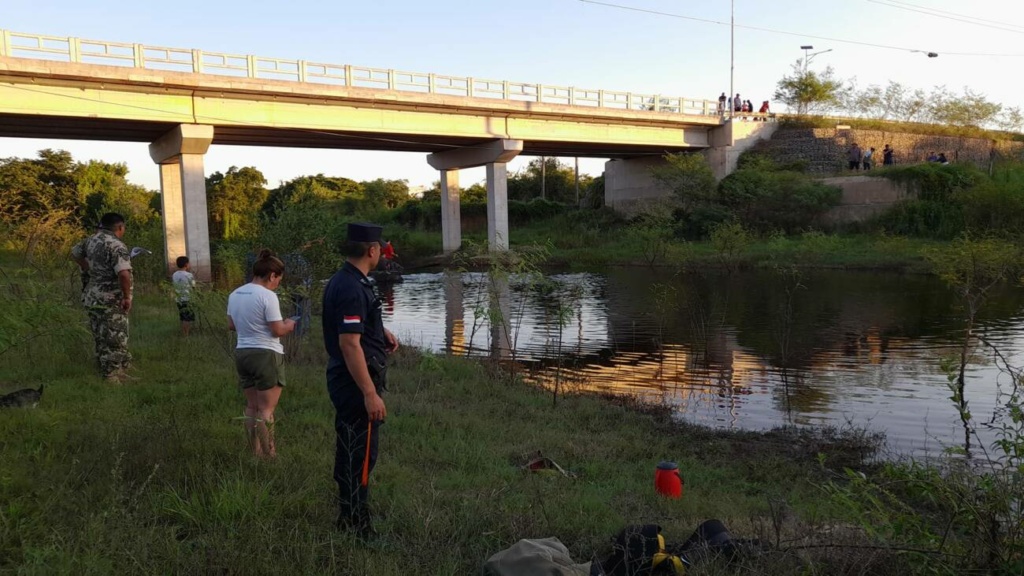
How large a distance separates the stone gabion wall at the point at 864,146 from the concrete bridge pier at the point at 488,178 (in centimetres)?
1873

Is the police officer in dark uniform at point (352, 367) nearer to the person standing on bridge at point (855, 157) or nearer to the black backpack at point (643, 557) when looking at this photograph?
the black backpack at point (643, 557)

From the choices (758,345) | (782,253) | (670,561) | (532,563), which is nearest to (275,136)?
(782,253)

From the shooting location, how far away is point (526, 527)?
14.2 feet

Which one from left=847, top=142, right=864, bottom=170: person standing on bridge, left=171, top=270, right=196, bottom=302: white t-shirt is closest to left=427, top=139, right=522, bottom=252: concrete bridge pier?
left=847, top=142, right=864, bottom=170: person standing on bridge

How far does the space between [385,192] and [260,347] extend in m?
74.9

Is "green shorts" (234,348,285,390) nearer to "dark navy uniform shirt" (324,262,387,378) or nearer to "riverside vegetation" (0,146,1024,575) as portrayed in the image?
"riverside vegetation" (0,146,1024,575)

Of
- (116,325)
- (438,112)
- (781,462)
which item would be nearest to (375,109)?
(438,112)

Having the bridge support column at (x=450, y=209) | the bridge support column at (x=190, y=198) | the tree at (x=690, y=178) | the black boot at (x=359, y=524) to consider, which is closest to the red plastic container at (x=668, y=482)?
the black boot at (x=359, y=524)

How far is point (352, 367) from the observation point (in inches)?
158

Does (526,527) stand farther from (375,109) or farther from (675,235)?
(675,235)

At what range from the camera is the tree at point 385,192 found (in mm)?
75438

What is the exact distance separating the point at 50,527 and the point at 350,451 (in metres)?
1.65

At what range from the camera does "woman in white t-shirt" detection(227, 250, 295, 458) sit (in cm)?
545

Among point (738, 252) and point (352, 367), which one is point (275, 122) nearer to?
point (738, 252)
